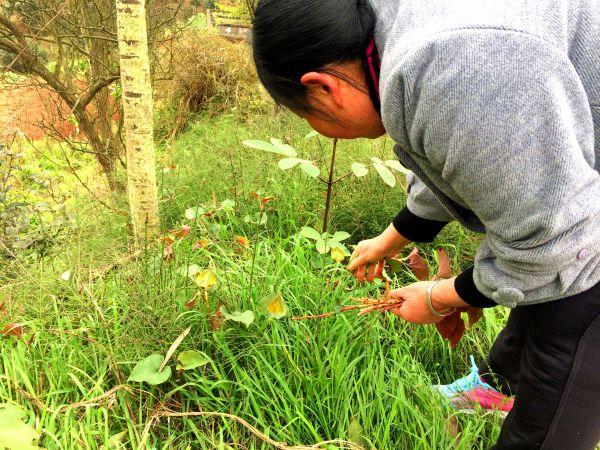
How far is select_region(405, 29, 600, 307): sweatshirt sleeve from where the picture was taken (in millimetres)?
741

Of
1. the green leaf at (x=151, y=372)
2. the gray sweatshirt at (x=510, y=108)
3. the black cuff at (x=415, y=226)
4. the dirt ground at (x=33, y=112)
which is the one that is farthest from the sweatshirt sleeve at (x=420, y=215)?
the dirt ground at (x=33, y=112)

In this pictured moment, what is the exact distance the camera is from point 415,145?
904mm

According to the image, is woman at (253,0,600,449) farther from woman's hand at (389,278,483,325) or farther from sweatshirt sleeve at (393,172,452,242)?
sweatshirt sleeve at (393,172,452,242)

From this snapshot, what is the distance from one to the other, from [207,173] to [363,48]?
2441 mm

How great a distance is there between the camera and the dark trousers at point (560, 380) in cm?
105

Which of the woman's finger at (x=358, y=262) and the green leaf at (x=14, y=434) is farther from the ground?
the green leaf at (x=14, y=434)

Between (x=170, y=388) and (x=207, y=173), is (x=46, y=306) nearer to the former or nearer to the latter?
(x=170, y=388)

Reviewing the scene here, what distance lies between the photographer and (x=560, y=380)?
42.4 inches

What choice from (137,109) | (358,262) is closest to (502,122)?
(358,262)

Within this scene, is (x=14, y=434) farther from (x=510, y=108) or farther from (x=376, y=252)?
(x=376, y=252)

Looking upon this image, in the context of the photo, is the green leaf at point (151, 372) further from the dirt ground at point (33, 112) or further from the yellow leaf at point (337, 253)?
the dirt ground at point (33, 112)

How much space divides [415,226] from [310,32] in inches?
32.9

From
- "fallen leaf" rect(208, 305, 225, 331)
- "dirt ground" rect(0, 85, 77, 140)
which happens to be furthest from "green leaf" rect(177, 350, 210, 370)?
"dirt ground" rect(0, 85, 77, 140)

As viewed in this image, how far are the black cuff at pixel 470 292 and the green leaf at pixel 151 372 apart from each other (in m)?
0.85
